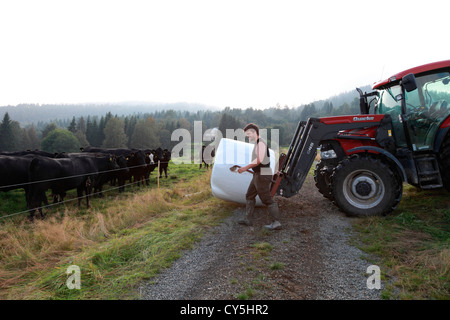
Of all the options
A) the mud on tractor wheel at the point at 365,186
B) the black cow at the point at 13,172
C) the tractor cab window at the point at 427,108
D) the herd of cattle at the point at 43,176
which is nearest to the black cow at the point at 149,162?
the herd of cattle at the point at 43,176

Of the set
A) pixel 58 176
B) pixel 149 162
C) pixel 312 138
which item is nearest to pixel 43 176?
pixel 58 176

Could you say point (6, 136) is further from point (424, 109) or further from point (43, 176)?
point (424, 109)

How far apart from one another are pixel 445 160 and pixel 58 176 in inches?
491

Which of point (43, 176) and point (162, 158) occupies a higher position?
point (43, 176)

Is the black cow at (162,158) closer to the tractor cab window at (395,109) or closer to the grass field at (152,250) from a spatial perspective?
the grass field at (152,250)

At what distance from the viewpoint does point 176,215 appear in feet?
21.6

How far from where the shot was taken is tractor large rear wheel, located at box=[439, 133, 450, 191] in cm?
573

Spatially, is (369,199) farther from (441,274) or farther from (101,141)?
(101,141)

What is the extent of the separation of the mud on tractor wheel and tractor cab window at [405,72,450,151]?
1171mm

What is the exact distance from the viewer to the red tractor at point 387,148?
5.66 m

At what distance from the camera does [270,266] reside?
3637mm

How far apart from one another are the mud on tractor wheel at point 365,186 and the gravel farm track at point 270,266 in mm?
445

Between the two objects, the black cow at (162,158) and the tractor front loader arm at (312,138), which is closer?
the tractor front loader arm at (312,138)

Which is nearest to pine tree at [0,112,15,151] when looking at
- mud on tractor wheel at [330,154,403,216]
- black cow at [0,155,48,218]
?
black cow at [0,155,48,218]
